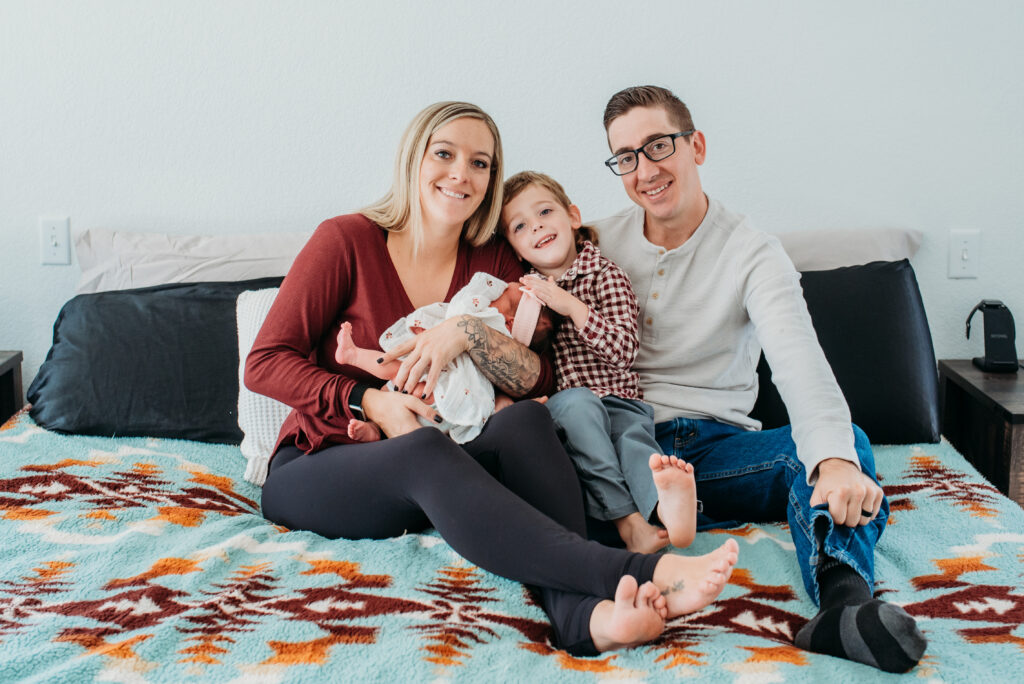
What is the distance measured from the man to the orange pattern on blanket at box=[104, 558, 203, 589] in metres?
0.88

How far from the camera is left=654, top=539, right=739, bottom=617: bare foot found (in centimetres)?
103

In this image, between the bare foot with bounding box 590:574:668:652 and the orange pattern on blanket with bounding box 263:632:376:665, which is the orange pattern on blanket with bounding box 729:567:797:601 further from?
the orange pattern on blanket with bounding box 263:632:376:665

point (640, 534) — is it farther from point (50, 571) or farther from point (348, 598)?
point (50, 571)

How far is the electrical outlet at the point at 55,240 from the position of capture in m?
2.25

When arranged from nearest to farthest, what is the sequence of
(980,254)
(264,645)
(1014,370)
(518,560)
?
(264,645)
(518,560)
(1014,370)
(980,254)

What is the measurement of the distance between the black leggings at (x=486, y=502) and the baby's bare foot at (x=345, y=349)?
0.17 meters

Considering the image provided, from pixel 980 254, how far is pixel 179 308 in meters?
2.13

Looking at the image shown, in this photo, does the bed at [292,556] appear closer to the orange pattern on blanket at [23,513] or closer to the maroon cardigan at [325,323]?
the orange pattern on blanket at [23,513]

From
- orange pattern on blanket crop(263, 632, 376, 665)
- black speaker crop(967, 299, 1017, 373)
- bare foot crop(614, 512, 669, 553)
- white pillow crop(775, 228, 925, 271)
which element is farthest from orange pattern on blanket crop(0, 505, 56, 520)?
black speaker crop(967, 299, 1017, 373)

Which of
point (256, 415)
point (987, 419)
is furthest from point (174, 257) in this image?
point (987, 419)

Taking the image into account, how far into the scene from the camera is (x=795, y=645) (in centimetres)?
109

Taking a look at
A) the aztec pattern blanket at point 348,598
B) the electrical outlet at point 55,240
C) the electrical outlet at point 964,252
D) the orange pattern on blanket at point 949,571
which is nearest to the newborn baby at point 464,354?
the aztec pattern blanket at point 348,598

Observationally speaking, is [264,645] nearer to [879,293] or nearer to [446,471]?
[446,471]

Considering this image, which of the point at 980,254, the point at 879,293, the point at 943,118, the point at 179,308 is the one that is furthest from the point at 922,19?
the point at 179,308
